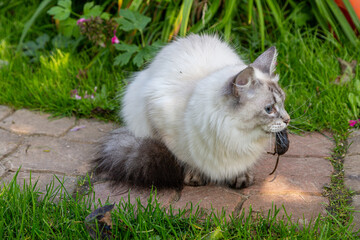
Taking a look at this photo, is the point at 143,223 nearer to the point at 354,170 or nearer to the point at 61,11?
the point at 354,170

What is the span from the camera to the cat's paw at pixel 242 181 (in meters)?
2.84

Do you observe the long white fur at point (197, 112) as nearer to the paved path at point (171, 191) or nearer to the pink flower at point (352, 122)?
the paved path at point (171, 191)

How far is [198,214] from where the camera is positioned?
8.28 feet

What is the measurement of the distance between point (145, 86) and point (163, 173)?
594 millimetres

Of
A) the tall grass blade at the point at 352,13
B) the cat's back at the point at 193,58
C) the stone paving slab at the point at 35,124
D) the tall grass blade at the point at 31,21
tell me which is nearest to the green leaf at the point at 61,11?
the tall grass blade at the point at 31,21

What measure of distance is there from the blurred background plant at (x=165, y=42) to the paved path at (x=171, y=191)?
0.21 metres

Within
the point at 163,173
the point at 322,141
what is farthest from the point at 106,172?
the point at 322,141

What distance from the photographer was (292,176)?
2.94m

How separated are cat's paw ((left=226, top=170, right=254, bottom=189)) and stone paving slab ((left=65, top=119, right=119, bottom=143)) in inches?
43.1

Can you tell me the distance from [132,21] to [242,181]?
1.84 m

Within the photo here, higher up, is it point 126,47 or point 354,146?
point 126,47

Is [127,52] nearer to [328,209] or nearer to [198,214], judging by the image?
[198,214]

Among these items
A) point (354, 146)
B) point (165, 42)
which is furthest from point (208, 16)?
point (354, 146)

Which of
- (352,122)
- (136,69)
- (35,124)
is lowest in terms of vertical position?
(352,122)
